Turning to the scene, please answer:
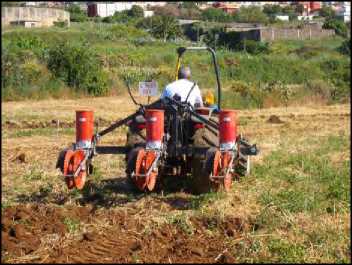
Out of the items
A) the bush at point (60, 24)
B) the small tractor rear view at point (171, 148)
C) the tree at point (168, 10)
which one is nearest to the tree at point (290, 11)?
the tree at point (168, 10)

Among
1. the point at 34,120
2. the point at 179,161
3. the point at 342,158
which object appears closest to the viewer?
the point at 179,161

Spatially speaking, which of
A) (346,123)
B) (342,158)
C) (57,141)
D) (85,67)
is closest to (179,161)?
(342,158)

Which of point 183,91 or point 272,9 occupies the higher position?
point 272,9

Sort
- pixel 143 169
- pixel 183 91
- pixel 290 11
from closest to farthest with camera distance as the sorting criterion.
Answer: pixel 143 169
pixel 183 91
pixel 290 11

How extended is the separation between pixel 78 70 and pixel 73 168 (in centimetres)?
1839

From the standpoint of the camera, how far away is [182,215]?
702cm

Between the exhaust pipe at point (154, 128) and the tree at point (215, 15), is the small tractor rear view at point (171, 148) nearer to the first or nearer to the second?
the exhaust pipe at point (154, 128)

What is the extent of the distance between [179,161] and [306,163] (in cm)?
261

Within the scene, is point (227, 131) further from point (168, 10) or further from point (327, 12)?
point (327, 12)

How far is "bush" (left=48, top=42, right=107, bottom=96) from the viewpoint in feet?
83.5

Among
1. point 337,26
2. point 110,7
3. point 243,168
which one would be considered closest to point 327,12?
point 337,26

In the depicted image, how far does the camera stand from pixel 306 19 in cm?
1359

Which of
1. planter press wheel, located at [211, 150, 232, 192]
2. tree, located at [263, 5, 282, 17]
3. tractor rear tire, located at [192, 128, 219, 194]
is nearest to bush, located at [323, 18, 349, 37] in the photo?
tree, located at [263, 5, 282, 17]

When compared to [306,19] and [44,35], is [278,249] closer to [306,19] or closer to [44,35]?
[306,19]
